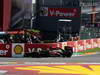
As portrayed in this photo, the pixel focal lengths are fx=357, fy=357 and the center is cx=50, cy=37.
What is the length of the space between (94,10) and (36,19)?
21109 mm

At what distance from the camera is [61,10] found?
58219mm

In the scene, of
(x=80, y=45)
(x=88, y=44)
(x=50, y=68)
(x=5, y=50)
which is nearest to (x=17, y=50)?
(x=5, y=50)

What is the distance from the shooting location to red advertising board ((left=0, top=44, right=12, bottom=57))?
93.1ft

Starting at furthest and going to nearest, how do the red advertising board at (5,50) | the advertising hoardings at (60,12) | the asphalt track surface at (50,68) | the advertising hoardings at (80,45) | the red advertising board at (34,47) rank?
the advertising hoardings at (60,12) → the advertising hoardings at (80,45) → the red advertising board at (34,47) → the red advertising board at (5,50) → the asphalt track surface at (50,68)

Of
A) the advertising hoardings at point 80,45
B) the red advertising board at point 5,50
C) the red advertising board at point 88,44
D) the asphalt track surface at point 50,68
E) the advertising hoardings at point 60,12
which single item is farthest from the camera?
the advertising hoardings at point 60,12

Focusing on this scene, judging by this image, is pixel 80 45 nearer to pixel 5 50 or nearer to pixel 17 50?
pixel 17 50

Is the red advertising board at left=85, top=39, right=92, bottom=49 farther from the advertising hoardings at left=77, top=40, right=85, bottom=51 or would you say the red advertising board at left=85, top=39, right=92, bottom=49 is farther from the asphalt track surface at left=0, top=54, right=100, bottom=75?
the asphalt track surface at left=0, top=54, right=100, bottom=75

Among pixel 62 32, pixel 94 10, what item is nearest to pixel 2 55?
pixel 62 32

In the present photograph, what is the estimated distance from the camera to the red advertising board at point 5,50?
93.1ft

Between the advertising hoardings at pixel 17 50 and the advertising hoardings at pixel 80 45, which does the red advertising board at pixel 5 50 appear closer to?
the advertising hoardings at pixel 17 50

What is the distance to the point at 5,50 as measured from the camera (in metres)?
28.5

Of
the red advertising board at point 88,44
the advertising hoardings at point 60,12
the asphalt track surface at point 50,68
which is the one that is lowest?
the asphalt track surface at point 50,68

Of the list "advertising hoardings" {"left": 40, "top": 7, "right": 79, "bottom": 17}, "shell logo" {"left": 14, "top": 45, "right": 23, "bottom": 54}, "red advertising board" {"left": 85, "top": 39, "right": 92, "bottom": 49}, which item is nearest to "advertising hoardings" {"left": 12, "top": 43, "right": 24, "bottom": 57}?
"shell logo" {"left": 14, "top": 45, "right": 23, "bottom": 54}

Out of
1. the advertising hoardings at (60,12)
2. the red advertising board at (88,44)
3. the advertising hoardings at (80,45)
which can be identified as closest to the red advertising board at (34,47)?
the advertising hoardings at (80,45)
